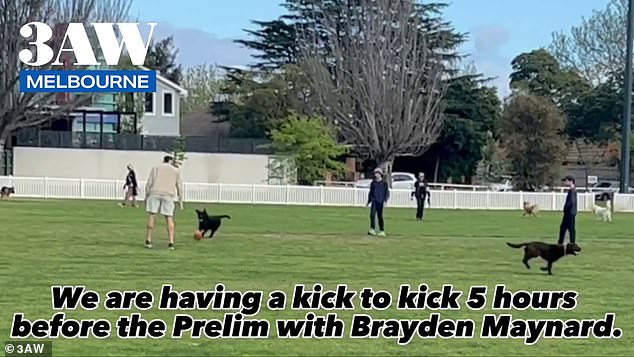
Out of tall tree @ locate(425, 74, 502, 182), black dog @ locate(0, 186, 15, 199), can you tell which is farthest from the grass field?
tall tree @ locate(425, 74, 502, 182)

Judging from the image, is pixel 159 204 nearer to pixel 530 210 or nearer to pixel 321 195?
pixel 530 210

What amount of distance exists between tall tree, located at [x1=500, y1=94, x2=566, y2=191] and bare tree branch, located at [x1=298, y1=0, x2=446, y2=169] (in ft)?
16.2

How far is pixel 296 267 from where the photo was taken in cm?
1722

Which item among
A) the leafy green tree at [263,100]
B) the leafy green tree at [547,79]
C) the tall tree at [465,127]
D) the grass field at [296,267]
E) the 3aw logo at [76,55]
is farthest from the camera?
the leafy green tree at [547,79]

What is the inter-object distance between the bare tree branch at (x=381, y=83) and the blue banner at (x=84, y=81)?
1061cm

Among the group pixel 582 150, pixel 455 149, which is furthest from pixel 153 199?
pixel 582 150

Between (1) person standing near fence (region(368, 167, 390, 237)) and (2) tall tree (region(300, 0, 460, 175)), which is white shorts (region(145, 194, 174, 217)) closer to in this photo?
(1) person standing near fence (region(368, 167, 390, 237))

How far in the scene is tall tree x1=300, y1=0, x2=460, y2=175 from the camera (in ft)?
188

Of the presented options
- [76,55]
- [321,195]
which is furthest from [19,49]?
[321,195]

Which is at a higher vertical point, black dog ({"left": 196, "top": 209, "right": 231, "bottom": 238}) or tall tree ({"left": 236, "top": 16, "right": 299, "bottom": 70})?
tall tree ({"left": 236, "top": 16, "right": 299, "bottom": 70})

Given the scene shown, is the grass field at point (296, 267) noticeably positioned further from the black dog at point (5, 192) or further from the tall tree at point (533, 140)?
the tall tree at point (533, 140)

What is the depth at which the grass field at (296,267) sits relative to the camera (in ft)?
33.3

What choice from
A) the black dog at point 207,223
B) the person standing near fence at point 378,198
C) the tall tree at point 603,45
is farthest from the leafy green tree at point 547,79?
the black dog at point 207,223

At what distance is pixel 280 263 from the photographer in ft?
59.0
